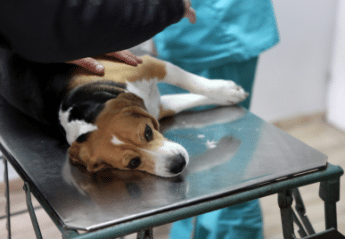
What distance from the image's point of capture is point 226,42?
44.9 inches

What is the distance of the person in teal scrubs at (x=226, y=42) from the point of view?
1129 mm

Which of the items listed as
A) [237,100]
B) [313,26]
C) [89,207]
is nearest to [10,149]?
[89,207]

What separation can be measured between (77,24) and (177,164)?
11.5 inches

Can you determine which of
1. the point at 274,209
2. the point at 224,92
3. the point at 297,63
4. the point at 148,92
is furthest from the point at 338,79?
the point at 148,92

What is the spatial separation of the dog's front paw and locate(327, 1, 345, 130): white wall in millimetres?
1317

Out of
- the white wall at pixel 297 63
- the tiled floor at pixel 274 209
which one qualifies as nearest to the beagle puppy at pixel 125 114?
the tiled floor at pixel 274 209

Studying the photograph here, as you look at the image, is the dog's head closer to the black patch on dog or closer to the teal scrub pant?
the black patch on dog

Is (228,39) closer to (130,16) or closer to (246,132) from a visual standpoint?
(246,132)

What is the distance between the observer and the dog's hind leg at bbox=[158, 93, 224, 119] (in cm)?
97

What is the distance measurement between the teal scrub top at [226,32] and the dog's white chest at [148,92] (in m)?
0.27

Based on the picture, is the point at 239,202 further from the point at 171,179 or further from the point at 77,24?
the point at 77,24

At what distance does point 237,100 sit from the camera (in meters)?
0.99

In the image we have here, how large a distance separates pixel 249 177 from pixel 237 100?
0.31 metres

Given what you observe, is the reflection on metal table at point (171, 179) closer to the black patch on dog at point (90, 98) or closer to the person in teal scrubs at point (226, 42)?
the black patch on dog at point (90, 98)
